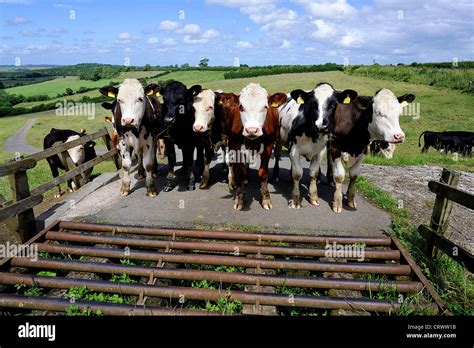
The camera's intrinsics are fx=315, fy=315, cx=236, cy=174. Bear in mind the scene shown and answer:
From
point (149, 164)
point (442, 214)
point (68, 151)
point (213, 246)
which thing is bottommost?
point (213, 246)

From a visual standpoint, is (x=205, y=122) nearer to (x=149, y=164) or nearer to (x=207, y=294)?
(x=149, y=164)

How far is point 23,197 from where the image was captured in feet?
16.7

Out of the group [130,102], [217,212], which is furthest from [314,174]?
[130,102]

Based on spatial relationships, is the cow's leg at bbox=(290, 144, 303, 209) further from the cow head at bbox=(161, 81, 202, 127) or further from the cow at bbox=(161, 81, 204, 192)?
the cow head at bbox=(161, 81, 202, 127)

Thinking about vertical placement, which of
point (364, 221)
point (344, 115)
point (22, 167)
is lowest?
point (364, 221)

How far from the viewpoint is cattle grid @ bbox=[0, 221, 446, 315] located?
3629mm

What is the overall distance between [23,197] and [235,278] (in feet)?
12.2

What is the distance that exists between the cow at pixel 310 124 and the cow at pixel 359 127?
0.79 ft

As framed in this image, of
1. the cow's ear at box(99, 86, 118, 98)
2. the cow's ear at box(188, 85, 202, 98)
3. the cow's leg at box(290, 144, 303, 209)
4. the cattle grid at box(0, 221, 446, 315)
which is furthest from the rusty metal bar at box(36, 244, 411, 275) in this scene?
the cow's ear at box(188, 85, 202, 98)

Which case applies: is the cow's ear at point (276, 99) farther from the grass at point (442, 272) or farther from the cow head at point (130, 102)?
the grass at point (442, 272)
